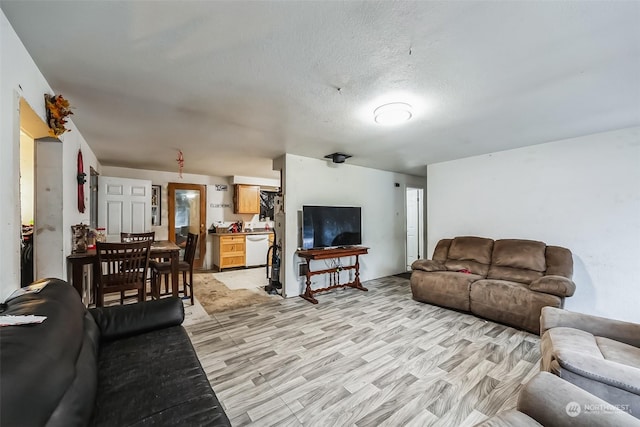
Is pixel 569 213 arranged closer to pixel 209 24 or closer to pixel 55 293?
pixel 209 24

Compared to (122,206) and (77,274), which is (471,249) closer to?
(77,274)

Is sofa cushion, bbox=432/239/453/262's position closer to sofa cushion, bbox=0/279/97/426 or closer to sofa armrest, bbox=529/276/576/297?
sofa armrest, bbox=529/276/576/297

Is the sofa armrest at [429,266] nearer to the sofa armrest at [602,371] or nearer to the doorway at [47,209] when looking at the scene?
the sofa armrest at [602,371]

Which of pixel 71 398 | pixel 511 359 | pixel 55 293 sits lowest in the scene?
pixel 511 359

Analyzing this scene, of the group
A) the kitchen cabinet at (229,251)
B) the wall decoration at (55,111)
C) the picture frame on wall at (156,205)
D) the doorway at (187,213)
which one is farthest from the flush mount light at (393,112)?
the picture frame on wall at (156,205)

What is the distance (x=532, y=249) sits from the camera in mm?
3404

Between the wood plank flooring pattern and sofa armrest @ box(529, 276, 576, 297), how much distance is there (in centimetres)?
52

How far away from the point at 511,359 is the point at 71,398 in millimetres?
3004

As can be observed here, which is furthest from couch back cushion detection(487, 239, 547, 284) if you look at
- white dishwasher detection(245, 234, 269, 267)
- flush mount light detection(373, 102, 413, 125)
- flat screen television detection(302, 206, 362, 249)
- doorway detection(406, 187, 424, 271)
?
white dishwasher detection(245, 234, 269, 267)

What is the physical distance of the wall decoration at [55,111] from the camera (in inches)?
75.4

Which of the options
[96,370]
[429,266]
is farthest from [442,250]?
[96,370]

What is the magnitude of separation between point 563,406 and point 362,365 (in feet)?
4.82

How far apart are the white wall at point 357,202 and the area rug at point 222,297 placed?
542 mm

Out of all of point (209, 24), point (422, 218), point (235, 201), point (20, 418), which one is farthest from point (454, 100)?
point (235, 201)
